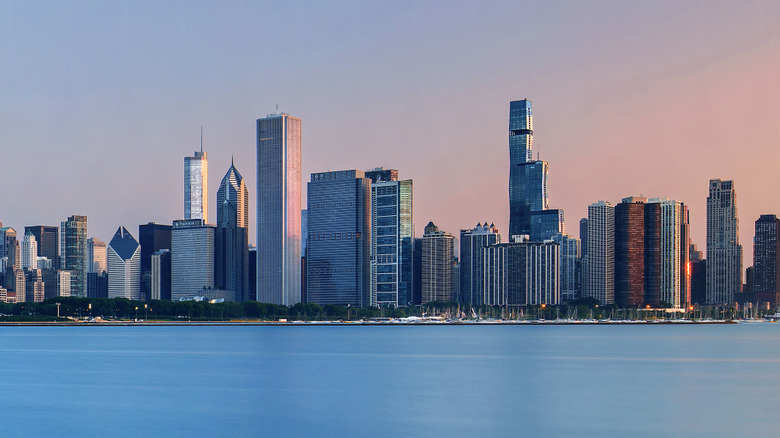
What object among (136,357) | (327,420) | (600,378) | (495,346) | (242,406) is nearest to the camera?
(327,420)

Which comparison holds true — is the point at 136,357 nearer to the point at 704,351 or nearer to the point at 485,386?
the point at 485,386

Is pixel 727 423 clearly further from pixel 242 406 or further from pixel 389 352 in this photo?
pixel 389 352

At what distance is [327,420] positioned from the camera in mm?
62000

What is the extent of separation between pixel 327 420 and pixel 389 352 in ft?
253

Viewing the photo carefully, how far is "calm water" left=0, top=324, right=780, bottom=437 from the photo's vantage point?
5916 centimetres

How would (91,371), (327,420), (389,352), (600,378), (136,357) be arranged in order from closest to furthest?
(327,420), (600,378), (91,371), (136,357), (389,352)

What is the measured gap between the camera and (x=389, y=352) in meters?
139

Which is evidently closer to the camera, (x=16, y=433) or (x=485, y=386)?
(x=16, y=433)

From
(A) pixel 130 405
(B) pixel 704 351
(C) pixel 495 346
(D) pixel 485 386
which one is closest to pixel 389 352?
(C) pixel 495 346

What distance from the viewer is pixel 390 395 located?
7575 centimetres

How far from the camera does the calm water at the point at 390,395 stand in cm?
5916

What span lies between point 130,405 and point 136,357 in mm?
58057

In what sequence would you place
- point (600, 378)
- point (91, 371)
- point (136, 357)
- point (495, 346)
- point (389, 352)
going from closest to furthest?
1. point (600, 378)
2. point (91, 371)
3. point (136, 357)
4. point (389, 352)
5. point (495, 346)

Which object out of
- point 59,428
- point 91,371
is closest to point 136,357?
point 91,371
